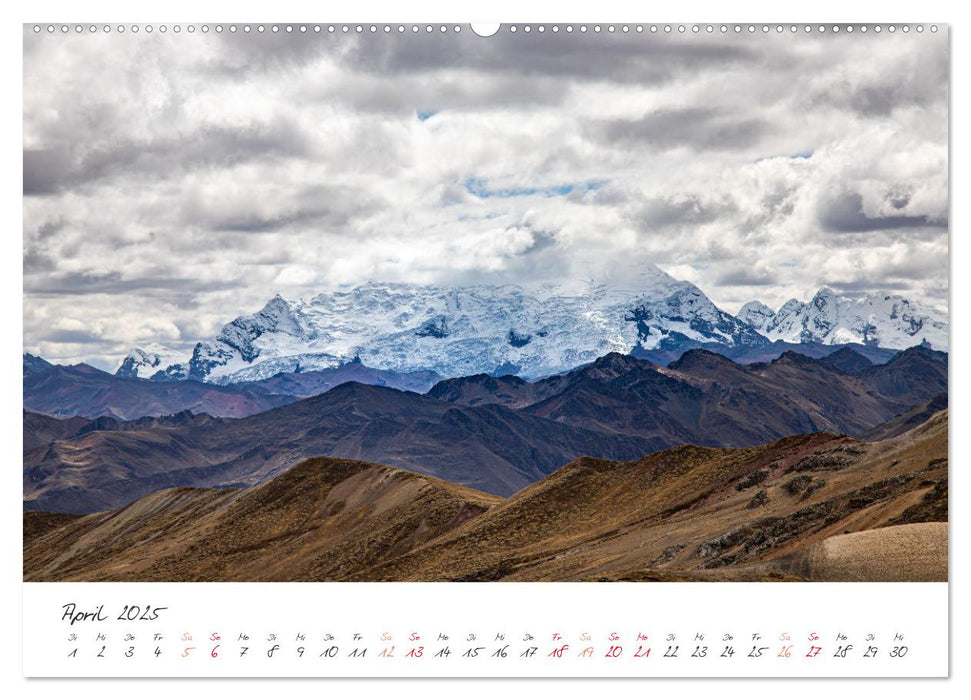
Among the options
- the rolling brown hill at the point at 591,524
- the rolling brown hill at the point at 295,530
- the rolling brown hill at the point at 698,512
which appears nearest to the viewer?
the rolling brown hill at the point at 591,524

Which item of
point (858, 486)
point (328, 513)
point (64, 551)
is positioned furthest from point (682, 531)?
point (64, 551)

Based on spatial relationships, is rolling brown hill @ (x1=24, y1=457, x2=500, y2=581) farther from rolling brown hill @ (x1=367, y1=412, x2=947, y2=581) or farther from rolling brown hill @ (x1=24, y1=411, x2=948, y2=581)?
rolling brown hill @ (x1=367, y1=412, x2=947, y2=581)

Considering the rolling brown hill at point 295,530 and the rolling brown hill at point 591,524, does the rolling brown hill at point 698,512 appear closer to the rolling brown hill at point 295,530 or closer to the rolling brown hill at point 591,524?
the rolling brown hill at point 591,524

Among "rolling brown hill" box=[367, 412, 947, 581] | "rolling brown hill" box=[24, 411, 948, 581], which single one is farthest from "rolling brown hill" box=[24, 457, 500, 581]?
"rolling brown hill" box=[367, 412, 947, 581]

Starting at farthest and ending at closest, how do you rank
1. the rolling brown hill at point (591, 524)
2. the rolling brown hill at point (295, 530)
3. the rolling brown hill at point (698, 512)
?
the rolling brown hill at point (295, 530) < the rolling brown hill at point (698, 512) < the rolling brown hill at point (591, 524)

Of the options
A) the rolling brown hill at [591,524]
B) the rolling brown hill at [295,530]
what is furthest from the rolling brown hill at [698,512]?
the rolling brown hill at [295,530]

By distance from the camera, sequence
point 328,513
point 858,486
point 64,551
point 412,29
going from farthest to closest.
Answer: point 64,551
point 328,513
point 858,486
point 412,29
